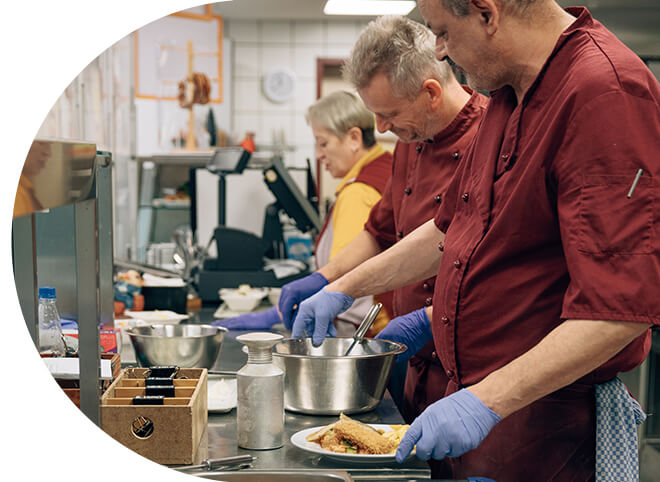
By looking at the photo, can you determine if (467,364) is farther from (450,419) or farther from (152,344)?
(152,344)

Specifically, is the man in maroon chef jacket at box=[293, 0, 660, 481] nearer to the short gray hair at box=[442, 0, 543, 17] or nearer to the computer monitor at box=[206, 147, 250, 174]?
the short gray hair at box=[442, 0, 543, 17]

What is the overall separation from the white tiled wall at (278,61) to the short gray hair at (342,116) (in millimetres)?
5455

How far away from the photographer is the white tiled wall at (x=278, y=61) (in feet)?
28.0

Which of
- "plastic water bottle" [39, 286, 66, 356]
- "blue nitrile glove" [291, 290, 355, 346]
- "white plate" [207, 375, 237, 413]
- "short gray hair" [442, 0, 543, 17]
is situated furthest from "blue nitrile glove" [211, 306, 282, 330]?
"short gray hair" [442, 0, 543, 17]

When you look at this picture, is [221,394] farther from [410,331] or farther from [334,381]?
[410,331]

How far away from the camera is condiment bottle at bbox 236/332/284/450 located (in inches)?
54.4

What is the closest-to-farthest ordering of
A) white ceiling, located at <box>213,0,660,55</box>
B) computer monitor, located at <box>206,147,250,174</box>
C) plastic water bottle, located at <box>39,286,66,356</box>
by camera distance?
plastic water bottle, located at <box>39,286,66,356</box> → white ceiling, located at <box>213,0,660,55</box> → computer monitor, located at <box>206,147,250,174</box>

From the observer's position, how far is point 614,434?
1.36 m

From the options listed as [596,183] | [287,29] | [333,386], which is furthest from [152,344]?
[287,29]

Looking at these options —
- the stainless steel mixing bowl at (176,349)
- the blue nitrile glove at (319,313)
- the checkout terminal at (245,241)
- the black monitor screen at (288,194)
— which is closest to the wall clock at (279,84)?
the checkout terminal at (245,241)

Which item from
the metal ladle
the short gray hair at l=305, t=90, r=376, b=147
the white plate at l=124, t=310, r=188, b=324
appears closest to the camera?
the metal ladle

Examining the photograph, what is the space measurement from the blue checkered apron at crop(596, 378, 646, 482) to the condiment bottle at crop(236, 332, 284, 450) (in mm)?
646

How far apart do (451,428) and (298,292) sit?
4.08ft

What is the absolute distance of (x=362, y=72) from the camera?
2047 millimetres
